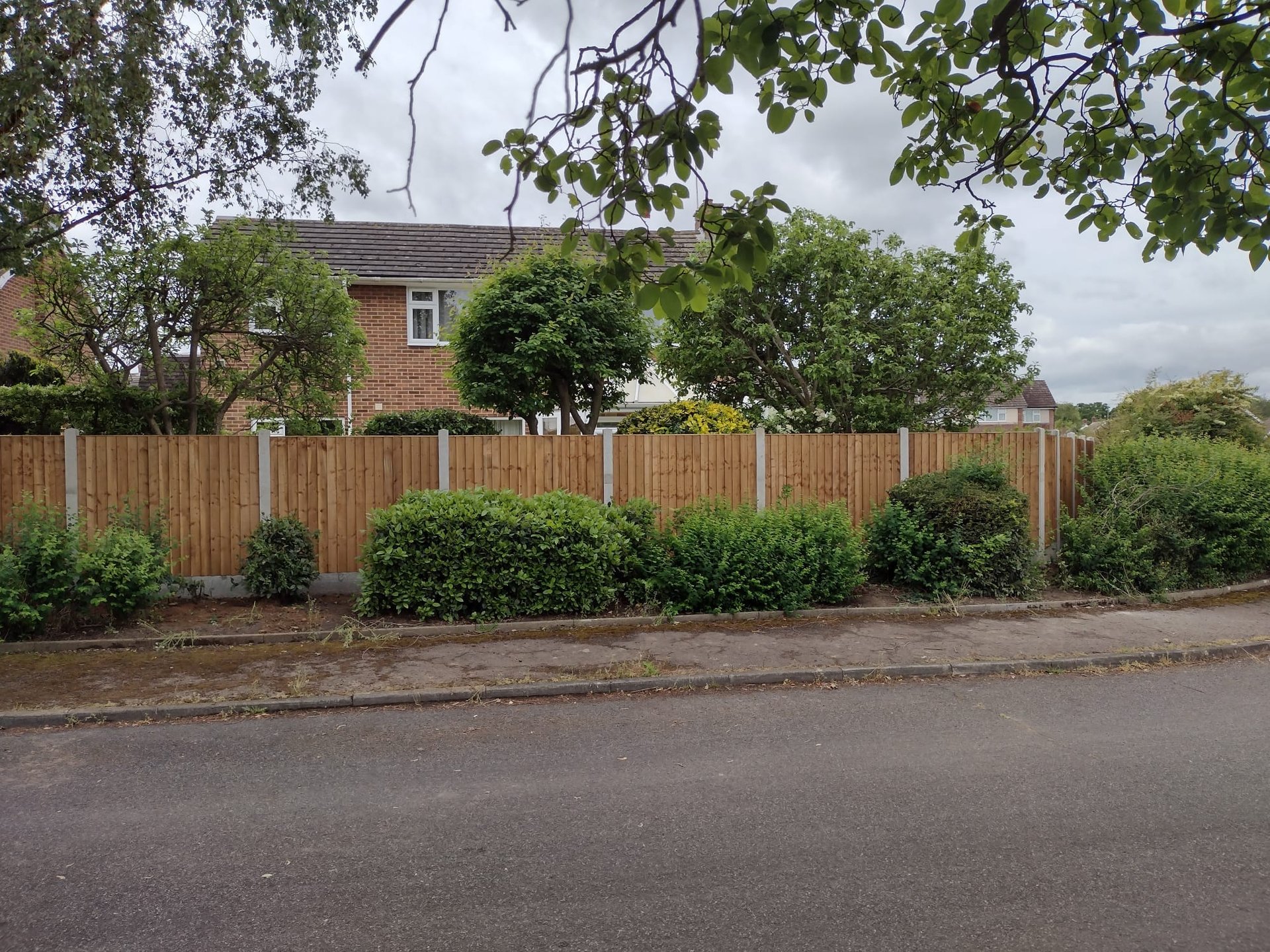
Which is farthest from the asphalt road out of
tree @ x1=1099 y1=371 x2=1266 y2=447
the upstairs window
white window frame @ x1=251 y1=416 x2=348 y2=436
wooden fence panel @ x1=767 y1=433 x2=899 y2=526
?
the upstairs window

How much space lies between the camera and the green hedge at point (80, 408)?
1084 centimetres

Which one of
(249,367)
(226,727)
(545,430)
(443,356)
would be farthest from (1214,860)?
(443,356)

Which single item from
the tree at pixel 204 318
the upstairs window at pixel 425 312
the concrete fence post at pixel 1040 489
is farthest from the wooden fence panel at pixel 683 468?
the upstairs window at pixel 425 312

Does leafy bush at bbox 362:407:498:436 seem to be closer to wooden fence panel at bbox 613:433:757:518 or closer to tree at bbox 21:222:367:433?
tree at bbox 21:222:367:433

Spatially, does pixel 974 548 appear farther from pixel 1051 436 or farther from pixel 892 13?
pixel 892 13

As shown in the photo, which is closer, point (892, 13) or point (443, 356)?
point (892, 13)

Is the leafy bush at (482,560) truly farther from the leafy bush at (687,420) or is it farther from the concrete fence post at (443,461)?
the leafy bush at (687,420)

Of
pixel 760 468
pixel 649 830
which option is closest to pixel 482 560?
pixel 760 468

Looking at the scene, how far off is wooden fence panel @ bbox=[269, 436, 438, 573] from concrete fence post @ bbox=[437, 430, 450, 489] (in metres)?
0.05

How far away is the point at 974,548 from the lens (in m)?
9.98

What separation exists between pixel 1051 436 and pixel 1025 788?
30.1ft

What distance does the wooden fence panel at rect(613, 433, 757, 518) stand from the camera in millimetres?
10836

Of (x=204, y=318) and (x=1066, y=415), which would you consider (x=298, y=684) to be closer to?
(x=204, y=318)

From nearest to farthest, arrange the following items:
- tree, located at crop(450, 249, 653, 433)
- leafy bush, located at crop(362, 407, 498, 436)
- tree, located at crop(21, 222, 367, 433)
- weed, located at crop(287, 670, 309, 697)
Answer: weed, located at crop(287, 670, 309, 697) < tree, located at crop(21, 222, 367, 433) < tree, located at crop(450, 249, 653, 433) < leafy bush, located at crop(362, 407, 498, 436)
